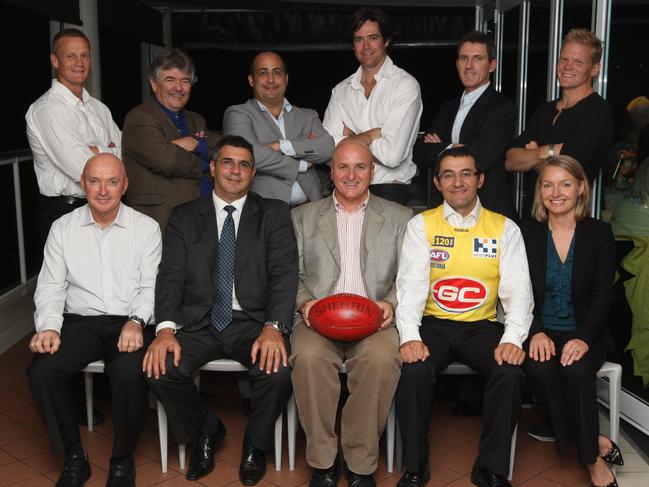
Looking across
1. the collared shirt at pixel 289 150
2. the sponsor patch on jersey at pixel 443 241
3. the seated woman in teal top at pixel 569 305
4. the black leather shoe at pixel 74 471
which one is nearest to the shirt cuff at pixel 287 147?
the collared shirt at pixel 289 150

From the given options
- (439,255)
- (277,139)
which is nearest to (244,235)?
(277,139)

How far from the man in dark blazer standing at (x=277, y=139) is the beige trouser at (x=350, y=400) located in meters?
1.00

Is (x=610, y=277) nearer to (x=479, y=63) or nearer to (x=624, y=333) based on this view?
(x=624, y=333)

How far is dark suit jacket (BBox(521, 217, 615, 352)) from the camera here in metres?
3.17

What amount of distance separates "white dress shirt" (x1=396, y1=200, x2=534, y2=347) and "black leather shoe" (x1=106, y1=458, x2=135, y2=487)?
1212 mm

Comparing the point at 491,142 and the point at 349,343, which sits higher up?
the point at 491,142

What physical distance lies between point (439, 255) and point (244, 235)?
840 millimetres

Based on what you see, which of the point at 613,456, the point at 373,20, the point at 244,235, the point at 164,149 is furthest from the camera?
the point at 373,20

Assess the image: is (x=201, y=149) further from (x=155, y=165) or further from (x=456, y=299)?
(x=456, y=299)

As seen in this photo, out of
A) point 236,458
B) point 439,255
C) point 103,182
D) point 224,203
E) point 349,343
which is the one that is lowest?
point 236,458

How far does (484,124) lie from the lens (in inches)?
144

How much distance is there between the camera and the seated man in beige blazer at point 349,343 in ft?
9.85

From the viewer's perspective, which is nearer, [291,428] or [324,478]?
[324,478]

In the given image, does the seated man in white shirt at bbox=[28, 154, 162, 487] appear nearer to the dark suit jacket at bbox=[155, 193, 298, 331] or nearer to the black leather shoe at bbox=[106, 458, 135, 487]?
the black leather shoe at bbox=[106, 458, 135, 487]
